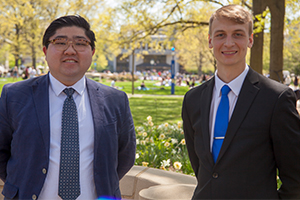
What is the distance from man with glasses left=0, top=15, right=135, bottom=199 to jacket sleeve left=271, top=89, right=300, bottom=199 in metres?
1.13

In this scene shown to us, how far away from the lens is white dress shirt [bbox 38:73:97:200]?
7.00ft

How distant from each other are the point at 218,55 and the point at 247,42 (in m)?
0.20

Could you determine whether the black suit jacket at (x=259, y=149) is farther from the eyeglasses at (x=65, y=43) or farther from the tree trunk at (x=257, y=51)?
the tree trunk at (x=257, y=51)

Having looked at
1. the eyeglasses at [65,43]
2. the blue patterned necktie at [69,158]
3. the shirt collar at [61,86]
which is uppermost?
the eyeglasses at [65,43]

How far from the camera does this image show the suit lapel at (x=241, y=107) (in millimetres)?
1895

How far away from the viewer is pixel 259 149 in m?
1.87

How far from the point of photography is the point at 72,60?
2295mm

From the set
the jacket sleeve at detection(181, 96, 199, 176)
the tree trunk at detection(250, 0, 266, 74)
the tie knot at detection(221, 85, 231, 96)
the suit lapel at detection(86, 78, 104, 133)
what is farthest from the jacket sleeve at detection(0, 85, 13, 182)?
the tree trunk at detection(250, 0, 266, 74)

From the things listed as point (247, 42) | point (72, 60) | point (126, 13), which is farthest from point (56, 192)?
point (126, 13)

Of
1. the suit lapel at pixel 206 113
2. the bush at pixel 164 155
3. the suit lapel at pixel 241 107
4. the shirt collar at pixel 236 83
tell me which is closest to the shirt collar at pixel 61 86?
the suit lapel at pixel 206 113

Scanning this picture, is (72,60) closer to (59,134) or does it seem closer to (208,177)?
(59,134)

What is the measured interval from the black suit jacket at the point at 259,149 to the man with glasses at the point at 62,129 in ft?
2.50

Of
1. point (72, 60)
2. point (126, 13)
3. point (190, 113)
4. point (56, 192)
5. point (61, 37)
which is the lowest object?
point (56, 192)

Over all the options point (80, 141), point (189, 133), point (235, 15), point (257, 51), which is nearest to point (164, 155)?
point (189, 133)
